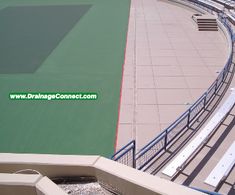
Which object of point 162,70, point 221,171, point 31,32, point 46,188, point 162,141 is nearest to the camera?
point 46,188

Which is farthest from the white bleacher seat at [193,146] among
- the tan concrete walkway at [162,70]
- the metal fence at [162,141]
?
the tan concrete walkway at [162,70]

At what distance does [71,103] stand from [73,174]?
7215mm

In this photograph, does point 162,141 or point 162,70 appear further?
point 162,70

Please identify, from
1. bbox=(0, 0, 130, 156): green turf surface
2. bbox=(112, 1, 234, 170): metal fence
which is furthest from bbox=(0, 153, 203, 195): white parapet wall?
bbox=(0, 0, 130, 156): green turf surface

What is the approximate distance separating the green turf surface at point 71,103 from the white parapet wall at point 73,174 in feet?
14.2

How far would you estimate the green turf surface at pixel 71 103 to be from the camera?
10.8 meters

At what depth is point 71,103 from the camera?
1296 centimetres

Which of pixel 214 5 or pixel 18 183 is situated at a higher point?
pixel 214 5

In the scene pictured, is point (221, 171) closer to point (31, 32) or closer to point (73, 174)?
point (73, 174)

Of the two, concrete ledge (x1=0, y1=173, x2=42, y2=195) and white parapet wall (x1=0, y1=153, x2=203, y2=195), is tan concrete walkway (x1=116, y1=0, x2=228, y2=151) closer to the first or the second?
white parapet wall (x1=0, y1=153, x2=203, y2=195)

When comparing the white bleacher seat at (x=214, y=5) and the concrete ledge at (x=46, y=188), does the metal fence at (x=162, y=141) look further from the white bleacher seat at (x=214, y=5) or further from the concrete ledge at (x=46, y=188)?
the white bleacher seat at (x=214, y=5)

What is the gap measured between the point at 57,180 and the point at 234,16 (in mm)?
21297

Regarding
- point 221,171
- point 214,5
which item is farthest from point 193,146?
point 214,5

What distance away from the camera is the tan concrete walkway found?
456 inches
